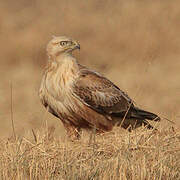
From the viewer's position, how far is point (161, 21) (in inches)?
636

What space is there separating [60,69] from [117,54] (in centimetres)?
890

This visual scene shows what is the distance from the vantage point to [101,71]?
14.7m

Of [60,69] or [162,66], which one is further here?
[162,66]

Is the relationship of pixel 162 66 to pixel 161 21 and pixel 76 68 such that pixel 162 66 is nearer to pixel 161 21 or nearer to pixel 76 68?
pixel 161 21

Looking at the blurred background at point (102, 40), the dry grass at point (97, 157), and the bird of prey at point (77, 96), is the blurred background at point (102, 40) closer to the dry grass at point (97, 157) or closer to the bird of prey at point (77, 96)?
the bird of prey at point (77, 96)

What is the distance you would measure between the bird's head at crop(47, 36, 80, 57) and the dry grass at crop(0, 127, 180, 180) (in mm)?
1767

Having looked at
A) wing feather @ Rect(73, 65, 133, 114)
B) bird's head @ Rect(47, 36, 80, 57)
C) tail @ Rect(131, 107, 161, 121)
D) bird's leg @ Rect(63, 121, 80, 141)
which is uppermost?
bird's head @ Rect(47, 36, 80, 57)

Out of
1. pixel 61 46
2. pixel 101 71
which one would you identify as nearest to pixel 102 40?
pixel 101 71

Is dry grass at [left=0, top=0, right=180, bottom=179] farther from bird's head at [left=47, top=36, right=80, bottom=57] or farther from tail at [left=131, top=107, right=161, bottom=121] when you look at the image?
bird's head at [left=47, top=36, right=80, bottom=57]

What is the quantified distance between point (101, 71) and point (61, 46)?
6.71m

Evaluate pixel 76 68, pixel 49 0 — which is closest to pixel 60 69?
pixel 76 68

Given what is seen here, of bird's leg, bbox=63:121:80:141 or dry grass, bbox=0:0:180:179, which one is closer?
dry grass, bbox=0:0:180:179

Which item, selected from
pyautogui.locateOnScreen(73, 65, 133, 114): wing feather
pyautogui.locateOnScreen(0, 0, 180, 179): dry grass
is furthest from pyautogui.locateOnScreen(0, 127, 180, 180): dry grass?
pyautogui.locateOnScreen(73, 65, 133, 114): wing feather

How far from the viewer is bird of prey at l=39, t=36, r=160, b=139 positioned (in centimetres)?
775
